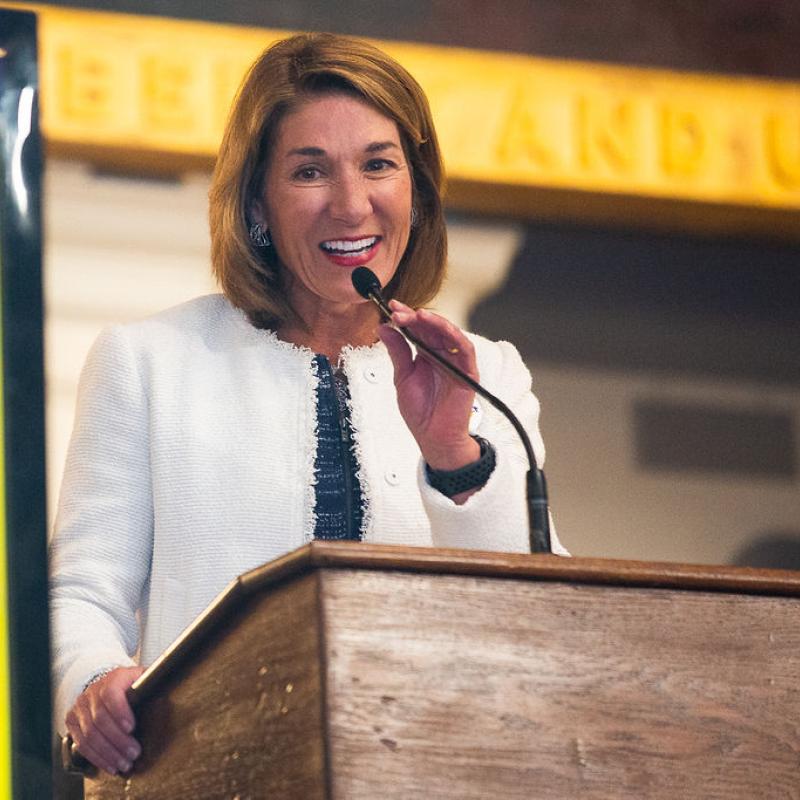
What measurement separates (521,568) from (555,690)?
3.2 inches

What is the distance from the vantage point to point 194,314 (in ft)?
6.06

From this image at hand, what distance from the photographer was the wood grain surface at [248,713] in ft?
3.34

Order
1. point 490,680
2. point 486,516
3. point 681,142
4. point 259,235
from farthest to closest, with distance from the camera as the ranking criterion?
point 681,142 → point 259,235 → point 486,516 → point 490,680

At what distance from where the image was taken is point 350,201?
1.78 meters

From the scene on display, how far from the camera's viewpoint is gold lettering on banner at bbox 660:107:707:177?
363 cm

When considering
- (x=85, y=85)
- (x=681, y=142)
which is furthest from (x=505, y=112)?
(x=85, y=85)

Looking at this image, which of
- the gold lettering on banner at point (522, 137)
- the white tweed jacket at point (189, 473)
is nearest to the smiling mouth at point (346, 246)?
the white tweed jacket at point (189, 473)

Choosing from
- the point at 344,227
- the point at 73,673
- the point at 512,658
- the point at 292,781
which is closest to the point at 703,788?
the point at 512,658

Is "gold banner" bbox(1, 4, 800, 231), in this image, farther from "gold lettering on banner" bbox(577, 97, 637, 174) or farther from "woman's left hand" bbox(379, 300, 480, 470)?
"woman's left hand" bbox(379, 300, 480, 470)

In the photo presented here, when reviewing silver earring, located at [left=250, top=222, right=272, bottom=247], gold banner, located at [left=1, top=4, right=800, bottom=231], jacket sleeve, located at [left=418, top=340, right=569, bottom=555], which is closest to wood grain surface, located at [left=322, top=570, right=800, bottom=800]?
jacket sleeve, located at [left=418, top=340, right=569, bottom=555]

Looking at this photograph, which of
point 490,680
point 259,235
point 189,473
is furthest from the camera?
point 259,235

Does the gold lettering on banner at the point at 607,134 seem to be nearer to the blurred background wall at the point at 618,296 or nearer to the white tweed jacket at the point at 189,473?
the blurred background wall at the point at 618,296

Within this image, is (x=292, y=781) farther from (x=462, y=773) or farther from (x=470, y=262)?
(x=470, y=262)

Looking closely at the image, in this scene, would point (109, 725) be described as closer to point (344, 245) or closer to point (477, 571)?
point (477, 571)
